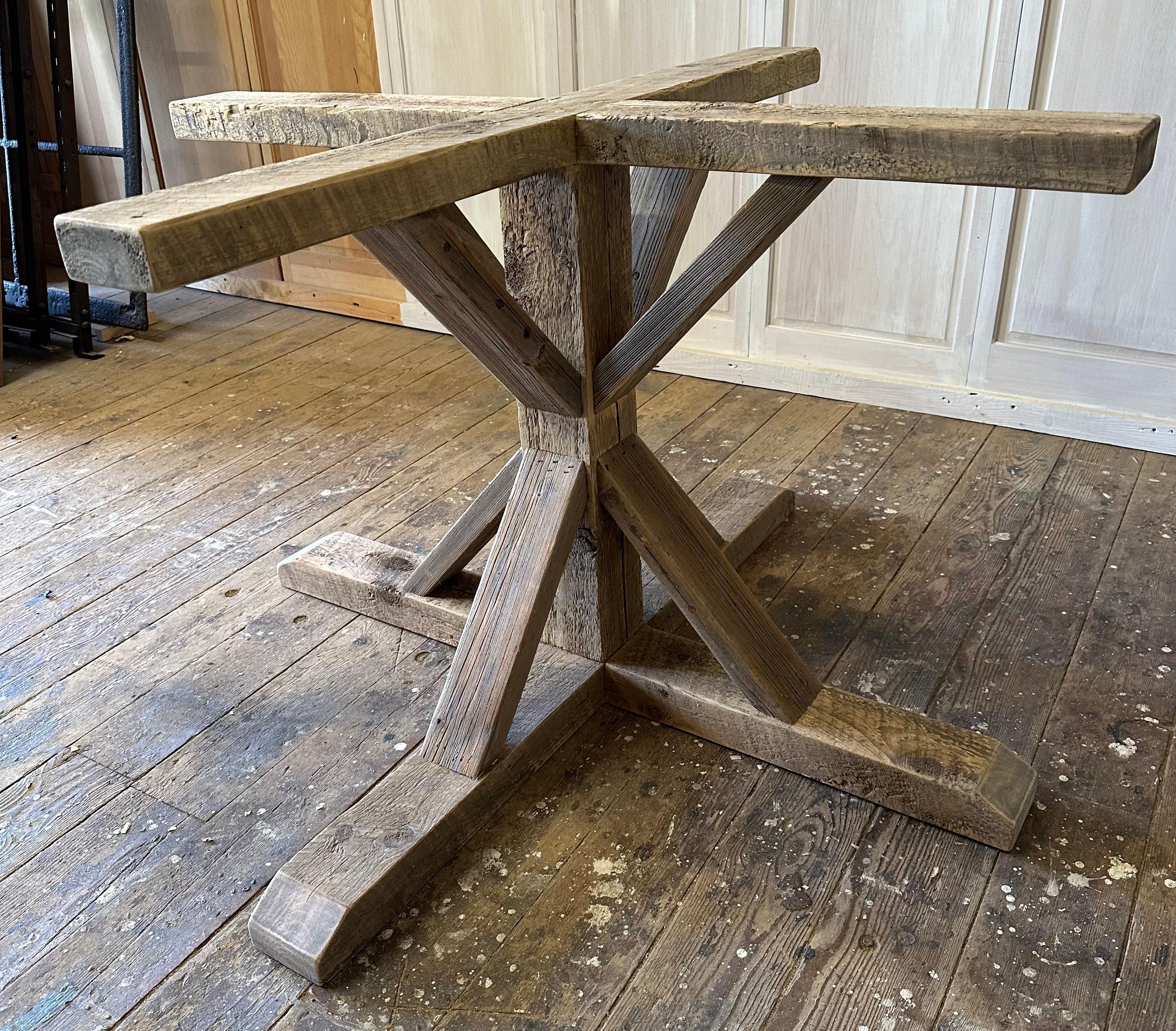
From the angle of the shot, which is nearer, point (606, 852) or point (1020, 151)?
point (1020, 151)

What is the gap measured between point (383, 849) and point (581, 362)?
709 mm

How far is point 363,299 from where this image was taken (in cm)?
343

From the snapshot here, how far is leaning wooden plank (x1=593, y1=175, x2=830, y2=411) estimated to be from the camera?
1.25 metres

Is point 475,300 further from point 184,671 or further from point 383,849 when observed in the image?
point 184,671

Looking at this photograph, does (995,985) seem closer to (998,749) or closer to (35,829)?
(998,749)

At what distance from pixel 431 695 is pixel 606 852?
45 centimetres

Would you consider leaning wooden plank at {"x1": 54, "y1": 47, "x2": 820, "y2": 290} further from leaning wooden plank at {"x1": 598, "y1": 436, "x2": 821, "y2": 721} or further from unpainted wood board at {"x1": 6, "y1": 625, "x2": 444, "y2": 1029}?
unpainted wood board at {"x1": 6, "y1": 625, "x2": 444, "y2": 1029}

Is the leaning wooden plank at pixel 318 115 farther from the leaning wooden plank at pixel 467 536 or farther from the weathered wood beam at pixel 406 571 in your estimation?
the weathered wood beam at pixel 406 571

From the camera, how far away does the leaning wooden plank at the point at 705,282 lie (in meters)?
1.25

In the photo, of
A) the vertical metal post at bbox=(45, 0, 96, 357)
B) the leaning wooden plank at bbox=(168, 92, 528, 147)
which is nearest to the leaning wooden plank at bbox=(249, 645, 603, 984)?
the leaning wooden plank at bbox=(168, 92, 528, 147)

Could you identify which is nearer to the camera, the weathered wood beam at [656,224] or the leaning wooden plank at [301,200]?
the leaning wooden plank at [301,200]

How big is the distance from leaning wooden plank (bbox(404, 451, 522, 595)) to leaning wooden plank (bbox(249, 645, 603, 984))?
0.97 ft

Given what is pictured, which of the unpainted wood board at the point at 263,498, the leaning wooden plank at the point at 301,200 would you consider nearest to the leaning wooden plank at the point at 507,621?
the leaning wooden plank at the point at 301,200

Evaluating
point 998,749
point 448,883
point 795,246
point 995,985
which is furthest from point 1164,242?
point 448,883
